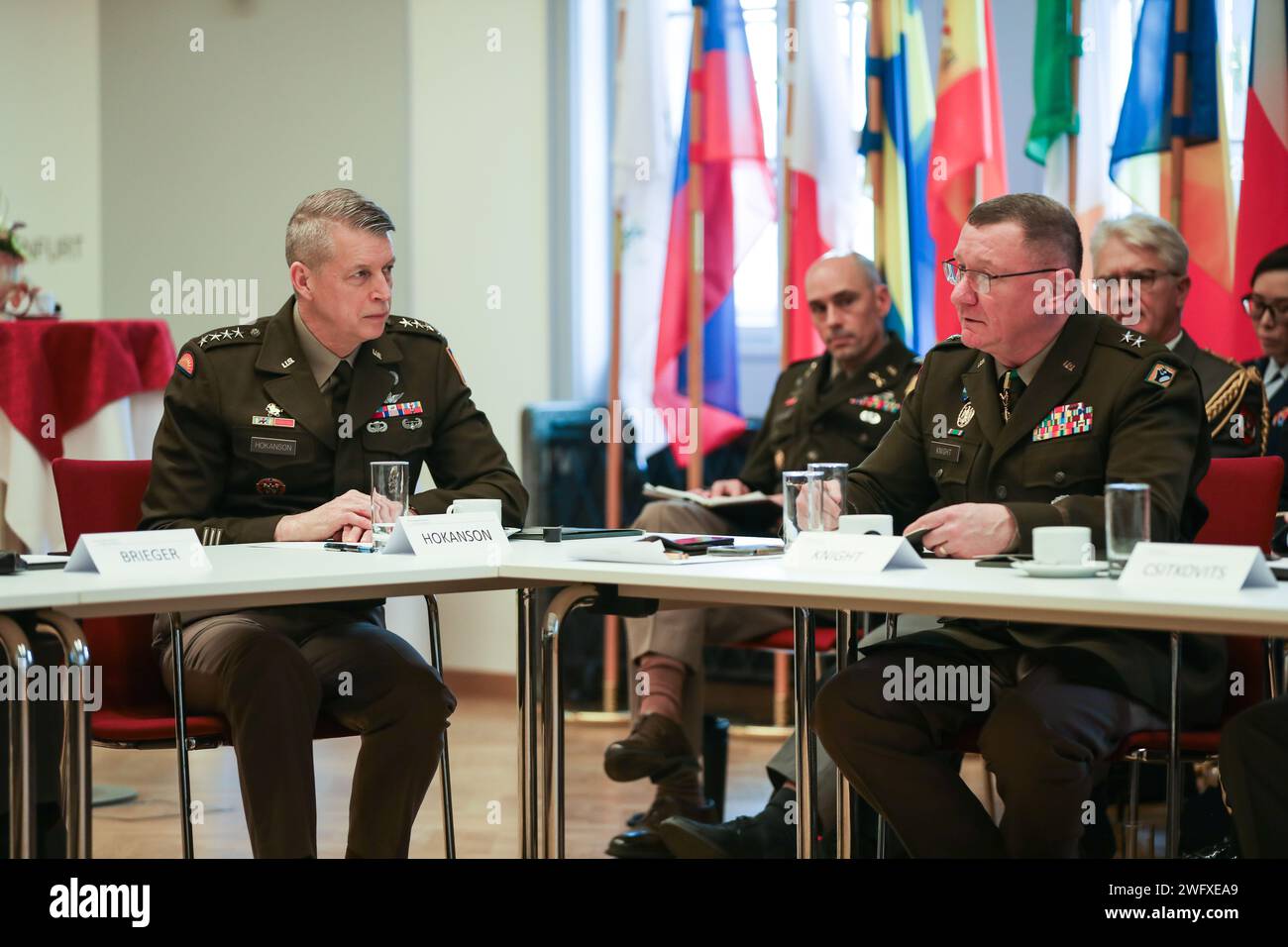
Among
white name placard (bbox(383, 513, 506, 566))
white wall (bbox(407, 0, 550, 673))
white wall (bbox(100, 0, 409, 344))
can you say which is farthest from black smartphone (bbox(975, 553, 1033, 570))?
white wall (bbox(100, 0, 409, 344))

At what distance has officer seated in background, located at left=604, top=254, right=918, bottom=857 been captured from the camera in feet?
10.9

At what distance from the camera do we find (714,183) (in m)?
4.73

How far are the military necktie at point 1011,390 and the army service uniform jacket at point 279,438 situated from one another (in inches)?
37.5

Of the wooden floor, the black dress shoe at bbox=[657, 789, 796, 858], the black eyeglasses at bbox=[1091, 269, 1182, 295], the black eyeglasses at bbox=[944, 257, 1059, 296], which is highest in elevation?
the black eyeglasses at bbox=[1091, 269, 1182, 295]

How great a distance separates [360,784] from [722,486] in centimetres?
167

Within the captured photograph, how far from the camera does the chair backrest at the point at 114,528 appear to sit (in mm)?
2494

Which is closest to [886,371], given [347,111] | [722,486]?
[722,486]

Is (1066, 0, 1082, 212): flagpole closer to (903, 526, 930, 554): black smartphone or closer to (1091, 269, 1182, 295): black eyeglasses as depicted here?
(1091, 269, 1182, 295): black eyeglasses

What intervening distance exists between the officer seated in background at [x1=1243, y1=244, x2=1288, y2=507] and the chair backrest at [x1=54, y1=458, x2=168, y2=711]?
254 cm

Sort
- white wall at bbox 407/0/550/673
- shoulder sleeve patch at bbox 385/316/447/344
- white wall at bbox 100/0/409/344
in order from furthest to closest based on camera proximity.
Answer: white wall at bbox 100/0/409/344
white wall at bbox 407/0/550/673
shoulder sleeve patch at bbox 385/316/447/344

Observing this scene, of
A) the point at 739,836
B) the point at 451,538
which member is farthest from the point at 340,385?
the point at 739,836

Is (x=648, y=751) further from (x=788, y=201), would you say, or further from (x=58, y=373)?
(x=788, y=201)

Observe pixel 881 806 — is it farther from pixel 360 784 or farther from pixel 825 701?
pixel 360 784

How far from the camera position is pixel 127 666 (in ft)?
8.23
